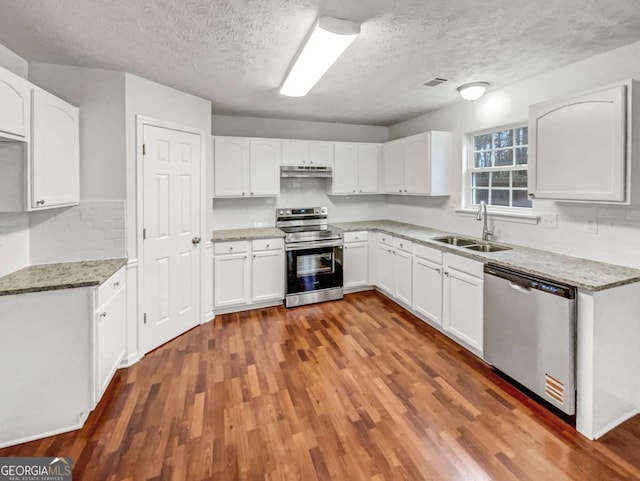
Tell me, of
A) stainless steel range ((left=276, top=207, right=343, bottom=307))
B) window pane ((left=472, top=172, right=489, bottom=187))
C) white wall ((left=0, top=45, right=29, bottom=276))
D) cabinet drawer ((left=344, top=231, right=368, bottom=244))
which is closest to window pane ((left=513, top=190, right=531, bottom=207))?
window pane ((left=472, top=172, right=489, bottom=187))

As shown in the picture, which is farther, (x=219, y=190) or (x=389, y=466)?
(x=219, y=190)

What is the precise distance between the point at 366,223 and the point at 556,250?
2642 mm

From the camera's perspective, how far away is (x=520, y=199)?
3279 millimetres

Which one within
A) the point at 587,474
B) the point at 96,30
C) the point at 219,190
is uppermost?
the point at 96,30

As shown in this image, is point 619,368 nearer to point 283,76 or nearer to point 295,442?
point 295,442

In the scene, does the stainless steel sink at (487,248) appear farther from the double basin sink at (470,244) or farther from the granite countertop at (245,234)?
the granite countertop at (245,234)

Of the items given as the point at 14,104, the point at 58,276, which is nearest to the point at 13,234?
the point at 58,276

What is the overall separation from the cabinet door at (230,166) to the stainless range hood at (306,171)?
53 cm

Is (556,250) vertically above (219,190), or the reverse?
(219,190)

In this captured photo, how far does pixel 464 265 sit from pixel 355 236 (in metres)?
1.83

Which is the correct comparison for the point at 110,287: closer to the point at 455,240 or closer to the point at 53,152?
the point at 53,152

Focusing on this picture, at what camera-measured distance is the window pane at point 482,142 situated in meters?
3.64

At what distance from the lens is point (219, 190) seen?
4059 millimetres

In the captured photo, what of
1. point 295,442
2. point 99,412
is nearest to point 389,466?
point 295,442
